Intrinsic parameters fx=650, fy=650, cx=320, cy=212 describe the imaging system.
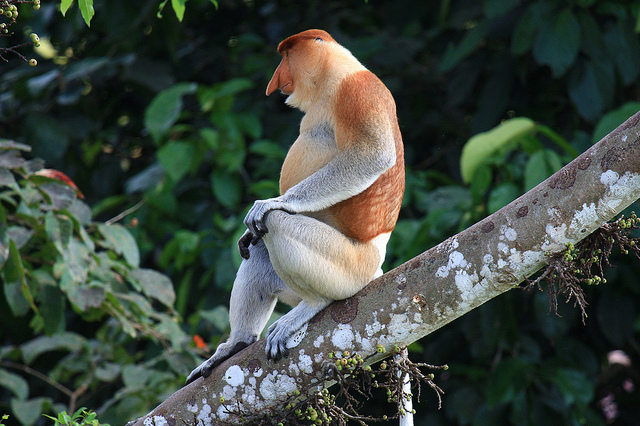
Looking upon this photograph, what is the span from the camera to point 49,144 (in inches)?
174

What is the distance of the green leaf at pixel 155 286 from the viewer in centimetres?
290

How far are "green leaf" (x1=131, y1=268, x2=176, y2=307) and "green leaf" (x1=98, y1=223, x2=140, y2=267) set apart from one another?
0.09 meters

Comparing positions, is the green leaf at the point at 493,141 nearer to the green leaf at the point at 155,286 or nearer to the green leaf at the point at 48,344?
the green leaf at the point at 155,286

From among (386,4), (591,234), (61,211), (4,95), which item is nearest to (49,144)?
(4,95)

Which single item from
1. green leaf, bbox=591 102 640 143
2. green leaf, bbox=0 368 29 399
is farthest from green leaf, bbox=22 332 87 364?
green leaf, bbox=591 102 640 143

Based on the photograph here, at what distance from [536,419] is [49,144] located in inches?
139

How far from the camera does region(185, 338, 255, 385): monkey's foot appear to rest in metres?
2.09

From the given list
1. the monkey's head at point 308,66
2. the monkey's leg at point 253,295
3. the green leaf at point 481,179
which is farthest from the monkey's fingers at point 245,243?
the green leaf at point 481,179

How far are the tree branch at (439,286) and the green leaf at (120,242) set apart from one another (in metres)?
0.94

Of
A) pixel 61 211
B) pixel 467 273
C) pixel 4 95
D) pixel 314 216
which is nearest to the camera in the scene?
pixel 467 273

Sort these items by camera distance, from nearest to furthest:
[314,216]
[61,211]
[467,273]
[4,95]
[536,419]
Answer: [467,273] < [314,216] < [61,211] < [536,419] < [4,95]

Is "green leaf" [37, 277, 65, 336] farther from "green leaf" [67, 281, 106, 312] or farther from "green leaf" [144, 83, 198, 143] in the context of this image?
"green leaf" [144, 83, 198, 143]

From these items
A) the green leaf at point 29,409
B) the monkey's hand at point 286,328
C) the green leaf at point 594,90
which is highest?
the monkey's hand at point 286,328

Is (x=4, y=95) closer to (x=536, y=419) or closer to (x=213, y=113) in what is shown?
(x=213, y=113)
